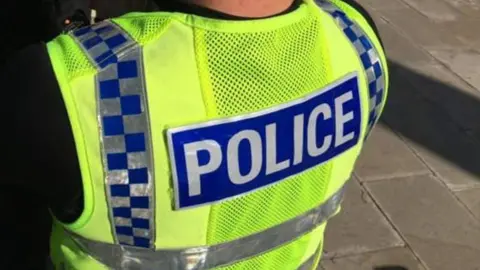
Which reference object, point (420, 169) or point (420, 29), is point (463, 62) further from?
point (420, 169)

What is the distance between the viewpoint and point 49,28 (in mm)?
2549

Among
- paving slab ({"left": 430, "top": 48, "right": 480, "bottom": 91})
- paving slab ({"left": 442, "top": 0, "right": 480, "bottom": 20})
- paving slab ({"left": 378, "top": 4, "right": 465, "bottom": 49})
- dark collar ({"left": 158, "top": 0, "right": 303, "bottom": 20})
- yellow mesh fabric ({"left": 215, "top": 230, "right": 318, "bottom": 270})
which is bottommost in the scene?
paving slab ({"left": 442, "top": 0, "right": 480, "bottom": 20})

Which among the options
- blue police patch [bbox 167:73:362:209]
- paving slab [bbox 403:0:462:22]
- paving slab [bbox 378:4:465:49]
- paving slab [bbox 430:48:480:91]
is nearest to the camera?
blue police patch [bbox 167:73:362:209]

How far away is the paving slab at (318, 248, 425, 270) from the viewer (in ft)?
11.2

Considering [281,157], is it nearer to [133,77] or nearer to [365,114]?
[365,114]

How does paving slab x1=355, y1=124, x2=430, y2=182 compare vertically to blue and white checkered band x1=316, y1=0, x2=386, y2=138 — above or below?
below

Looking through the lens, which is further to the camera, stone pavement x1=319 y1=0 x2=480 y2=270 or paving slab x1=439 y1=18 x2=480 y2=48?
paving slab x1=439 y1=18 x2=480 y2=48

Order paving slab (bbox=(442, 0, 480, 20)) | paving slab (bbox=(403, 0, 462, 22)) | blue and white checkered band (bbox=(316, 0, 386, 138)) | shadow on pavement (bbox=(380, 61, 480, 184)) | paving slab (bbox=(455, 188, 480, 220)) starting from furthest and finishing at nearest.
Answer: paving slab (bbox=(442, 0, 480, 20))
paving slab (bbox=(403, 0, 462, 22))
shadow on pavement (bbox=(380, 61, 480, 184))
paving slab (bbox=(455, 188, 480, 220))
blue and white checkered band (bbox=(316, 0, 386, 138))

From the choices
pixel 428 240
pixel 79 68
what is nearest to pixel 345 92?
pixel 79 68

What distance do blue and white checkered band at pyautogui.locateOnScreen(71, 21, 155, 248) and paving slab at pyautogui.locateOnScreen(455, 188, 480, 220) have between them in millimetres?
2861

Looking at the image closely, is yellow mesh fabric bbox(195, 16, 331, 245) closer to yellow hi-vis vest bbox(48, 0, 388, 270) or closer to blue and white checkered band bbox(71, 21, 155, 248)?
yellow hi-vis vest bbox(48, 0, 388, 270)

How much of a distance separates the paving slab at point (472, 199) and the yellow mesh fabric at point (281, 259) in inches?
94.3

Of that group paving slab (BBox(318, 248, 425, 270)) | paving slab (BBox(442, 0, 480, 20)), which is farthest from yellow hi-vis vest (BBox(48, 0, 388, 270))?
paving slab (BBox(442, 0, 480, 20))

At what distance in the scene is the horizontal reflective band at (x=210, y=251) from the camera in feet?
4.57
